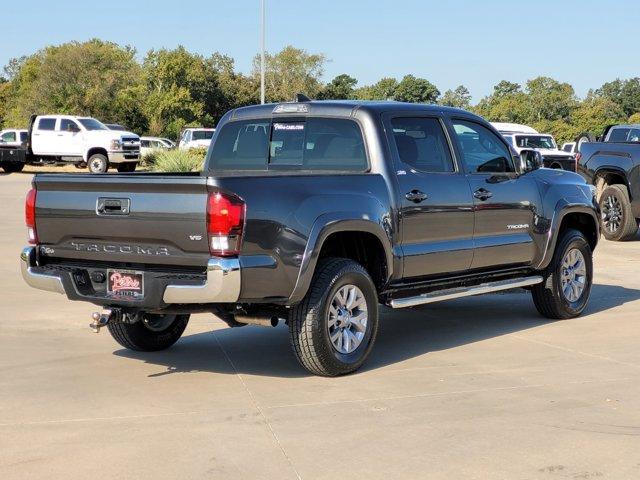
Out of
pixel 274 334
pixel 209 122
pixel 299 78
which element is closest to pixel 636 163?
pixel 274 334

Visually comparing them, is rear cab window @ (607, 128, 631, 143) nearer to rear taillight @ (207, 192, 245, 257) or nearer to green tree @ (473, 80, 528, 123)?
rear taillight @ (207, 192, 245, 257)

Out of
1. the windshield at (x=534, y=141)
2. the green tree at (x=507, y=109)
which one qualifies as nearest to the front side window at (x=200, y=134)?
the windshield at (x=534, y=141)

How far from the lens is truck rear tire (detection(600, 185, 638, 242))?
16.5 meters

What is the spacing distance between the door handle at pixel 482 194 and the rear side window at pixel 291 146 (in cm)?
123

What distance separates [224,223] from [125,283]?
34.1 inches

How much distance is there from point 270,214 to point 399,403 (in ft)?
4.68

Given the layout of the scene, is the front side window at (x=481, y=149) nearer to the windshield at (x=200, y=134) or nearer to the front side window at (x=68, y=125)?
the front side window at (x=68, y=125)

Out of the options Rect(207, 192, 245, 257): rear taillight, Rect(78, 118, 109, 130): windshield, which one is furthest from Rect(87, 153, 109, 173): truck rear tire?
Rect(207, 192, 245, 257): rear taillight

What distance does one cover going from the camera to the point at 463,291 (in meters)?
8.10

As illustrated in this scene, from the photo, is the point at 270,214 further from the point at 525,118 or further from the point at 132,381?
the point at 525,118

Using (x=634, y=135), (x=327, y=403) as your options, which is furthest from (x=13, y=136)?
(x=327, y=403)

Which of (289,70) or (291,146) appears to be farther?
(289,70)

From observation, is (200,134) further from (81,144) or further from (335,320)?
(335,320)

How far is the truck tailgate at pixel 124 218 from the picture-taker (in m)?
6.26
